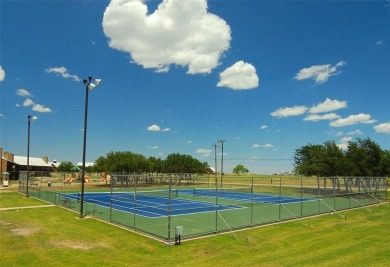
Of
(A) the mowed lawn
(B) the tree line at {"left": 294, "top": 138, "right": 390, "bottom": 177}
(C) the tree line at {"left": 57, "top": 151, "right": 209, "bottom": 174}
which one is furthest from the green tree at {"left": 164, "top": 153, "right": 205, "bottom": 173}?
(A) the mowed lawn

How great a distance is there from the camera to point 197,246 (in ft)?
46.2

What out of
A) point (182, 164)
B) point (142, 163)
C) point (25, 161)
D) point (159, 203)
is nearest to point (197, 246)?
point (159, 203)

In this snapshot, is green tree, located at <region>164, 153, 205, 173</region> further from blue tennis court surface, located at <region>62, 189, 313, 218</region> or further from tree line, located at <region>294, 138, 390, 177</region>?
tree line, located at <region>294, 138, 390, 177</region>

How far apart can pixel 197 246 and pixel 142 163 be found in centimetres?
5449

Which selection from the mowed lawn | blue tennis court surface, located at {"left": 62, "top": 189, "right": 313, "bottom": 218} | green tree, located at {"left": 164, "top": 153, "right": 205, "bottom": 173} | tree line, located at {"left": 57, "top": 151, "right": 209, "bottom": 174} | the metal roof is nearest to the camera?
the mowed lawn

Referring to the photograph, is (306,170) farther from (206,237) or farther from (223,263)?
(223,263)

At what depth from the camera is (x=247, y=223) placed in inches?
763

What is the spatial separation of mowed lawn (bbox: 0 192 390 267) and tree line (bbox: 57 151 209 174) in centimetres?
A: 4426

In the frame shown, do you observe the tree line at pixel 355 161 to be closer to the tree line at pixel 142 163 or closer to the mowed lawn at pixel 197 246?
the mowed lawn at pixel 197 246

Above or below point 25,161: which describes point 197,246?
below

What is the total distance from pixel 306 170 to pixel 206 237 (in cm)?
3730

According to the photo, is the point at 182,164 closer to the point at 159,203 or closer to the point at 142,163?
the point at 142,163

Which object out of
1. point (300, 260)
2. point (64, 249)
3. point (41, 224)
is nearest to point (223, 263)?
point (300, 260)

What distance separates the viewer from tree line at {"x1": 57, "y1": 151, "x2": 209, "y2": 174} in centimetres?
6412
